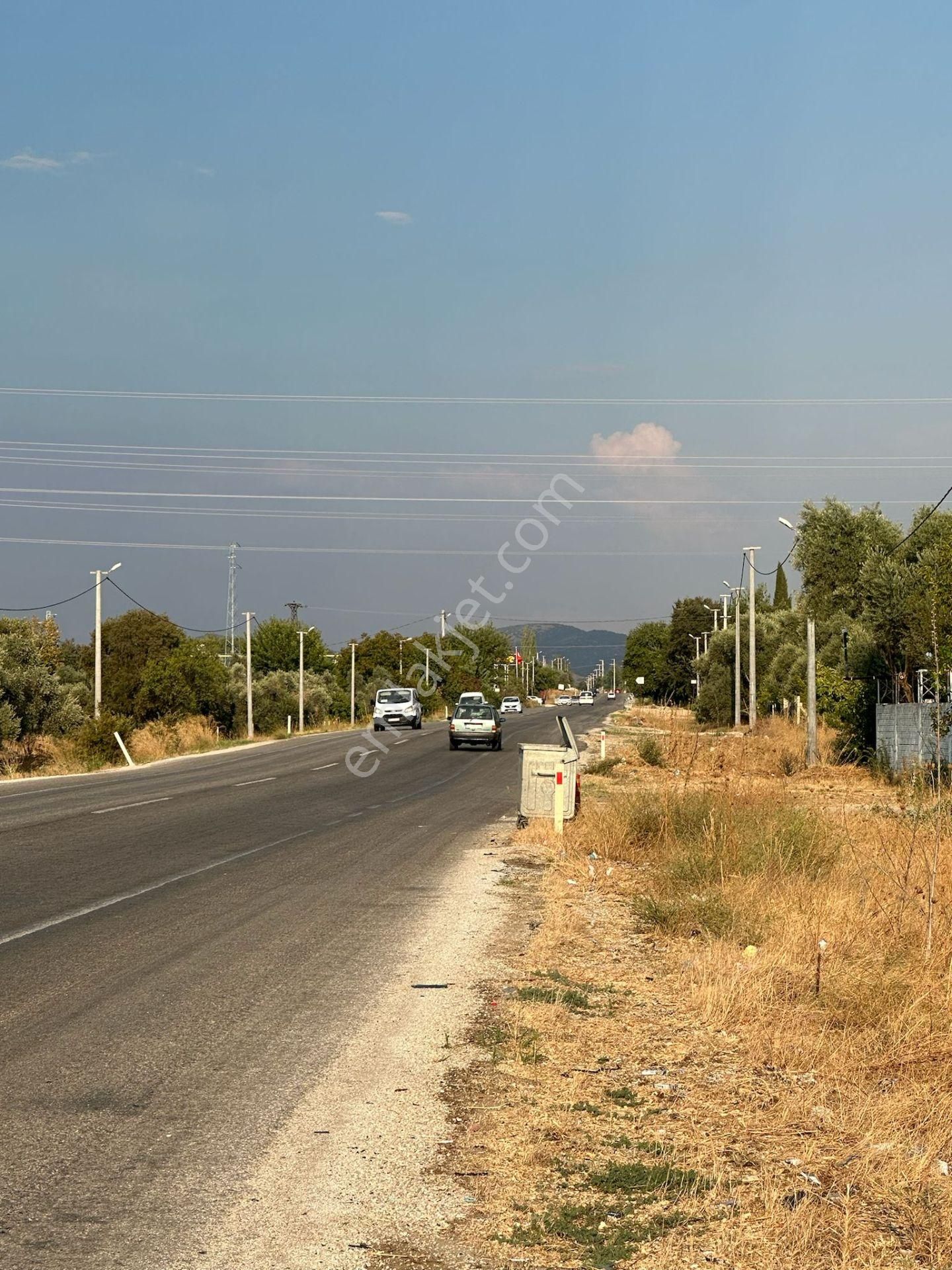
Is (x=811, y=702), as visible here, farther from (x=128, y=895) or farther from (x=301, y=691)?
(x=301, y=691)

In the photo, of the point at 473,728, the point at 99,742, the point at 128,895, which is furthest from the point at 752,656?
the point at 128,895

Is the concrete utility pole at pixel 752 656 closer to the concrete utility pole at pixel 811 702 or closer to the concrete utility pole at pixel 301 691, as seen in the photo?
the concrete utility pole at pixel 811 702

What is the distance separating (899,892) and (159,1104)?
23.5ft

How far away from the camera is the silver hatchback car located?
46.5 m

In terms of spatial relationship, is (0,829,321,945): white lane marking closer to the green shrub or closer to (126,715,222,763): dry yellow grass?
the green shrub

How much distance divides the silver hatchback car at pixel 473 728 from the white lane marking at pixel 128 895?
27952mm

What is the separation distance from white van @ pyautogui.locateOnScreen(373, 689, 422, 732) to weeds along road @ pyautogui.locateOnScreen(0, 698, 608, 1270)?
41141 mm

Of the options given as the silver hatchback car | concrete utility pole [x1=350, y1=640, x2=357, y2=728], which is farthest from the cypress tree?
the silver hatchback car

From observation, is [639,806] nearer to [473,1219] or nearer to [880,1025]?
[880,1025]

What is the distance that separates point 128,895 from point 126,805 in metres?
11.7

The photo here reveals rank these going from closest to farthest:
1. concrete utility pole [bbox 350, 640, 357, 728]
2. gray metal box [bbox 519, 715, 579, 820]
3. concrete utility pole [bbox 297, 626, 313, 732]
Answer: gray metal box [bbox 519, 715, 579, 820], concrete utility pole [bbox 297, 626, 313, 732], concrete utility pole [bbox 350, 640, 357, 728]

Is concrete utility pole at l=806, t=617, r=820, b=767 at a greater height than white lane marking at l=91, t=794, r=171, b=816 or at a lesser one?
greater

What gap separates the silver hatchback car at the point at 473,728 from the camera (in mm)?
46500

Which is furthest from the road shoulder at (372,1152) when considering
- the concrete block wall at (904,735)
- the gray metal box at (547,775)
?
the concrete block wall at (904,735)
